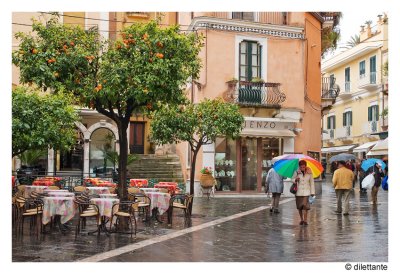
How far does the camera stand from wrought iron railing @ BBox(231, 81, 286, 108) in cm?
2225

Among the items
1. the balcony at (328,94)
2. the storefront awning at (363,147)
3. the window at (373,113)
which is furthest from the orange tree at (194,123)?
the window at (373,113)

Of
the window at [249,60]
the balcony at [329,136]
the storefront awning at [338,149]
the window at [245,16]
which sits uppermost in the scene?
the window at [245,16]

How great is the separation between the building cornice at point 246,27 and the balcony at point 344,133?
51.6 ft

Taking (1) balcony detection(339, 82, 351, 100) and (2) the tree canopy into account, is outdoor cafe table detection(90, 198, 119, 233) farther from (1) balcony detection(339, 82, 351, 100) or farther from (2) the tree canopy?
(1) balcony detection(339, 82, 351, 100)

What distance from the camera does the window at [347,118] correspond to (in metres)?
37.6

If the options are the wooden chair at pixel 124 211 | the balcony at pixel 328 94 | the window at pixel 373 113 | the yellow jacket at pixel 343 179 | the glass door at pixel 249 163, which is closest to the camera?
the wooden chair at pixel 124 211

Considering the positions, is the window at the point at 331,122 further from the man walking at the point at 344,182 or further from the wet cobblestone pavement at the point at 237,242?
the wet cobblestone pavement at the point at 237,242

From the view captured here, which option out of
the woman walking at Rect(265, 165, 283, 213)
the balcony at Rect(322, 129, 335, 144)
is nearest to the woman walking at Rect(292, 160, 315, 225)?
the woman walking at Rect(265, 165, 283, 213)

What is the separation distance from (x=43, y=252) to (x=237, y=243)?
3.67 metres

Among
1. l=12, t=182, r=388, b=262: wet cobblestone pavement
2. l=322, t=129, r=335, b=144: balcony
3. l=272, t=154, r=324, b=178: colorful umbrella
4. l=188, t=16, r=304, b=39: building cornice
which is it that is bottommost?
l=12, t=182, r=388, b=262: wet cobblestone pavement

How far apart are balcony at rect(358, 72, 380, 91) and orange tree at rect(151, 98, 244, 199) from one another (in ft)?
67.0

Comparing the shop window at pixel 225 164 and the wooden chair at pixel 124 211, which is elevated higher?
the shop window at pixel 225 164

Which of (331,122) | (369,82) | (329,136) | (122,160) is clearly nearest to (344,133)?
(329,136)
